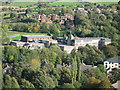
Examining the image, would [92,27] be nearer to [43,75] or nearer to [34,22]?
[34,22]

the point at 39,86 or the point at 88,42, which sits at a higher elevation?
the point at 39,86

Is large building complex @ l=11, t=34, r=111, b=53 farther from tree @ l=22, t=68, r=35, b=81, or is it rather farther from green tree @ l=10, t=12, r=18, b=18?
Result: tree @ l=22, t=68, r=35, b=81

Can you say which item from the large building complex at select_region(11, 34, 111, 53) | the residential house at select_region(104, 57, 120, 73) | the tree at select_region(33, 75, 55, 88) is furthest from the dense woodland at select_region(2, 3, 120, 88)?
the large building complex at select_region(11, 34, 111, 53)

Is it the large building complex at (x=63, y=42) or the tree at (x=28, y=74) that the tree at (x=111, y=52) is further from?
the tree at (x=28, y=74)

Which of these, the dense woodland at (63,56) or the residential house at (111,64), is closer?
the dense woodland at (63,56)

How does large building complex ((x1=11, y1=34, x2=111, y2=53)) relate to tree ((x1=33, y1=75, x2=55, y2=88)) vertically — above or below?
below

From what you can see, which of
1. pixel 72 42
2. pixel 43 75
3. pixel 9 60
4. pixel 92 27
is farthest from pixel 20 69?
pixel 92 27

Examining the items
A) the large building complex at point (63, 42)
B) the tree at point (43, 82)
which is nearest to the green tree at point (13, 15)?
the large building complex at point (63, 42)

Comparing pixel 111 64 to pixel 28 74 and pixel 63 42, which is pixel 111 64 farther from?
pixel 63 42

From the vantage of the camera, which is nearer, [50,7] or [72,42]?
[72,42]
